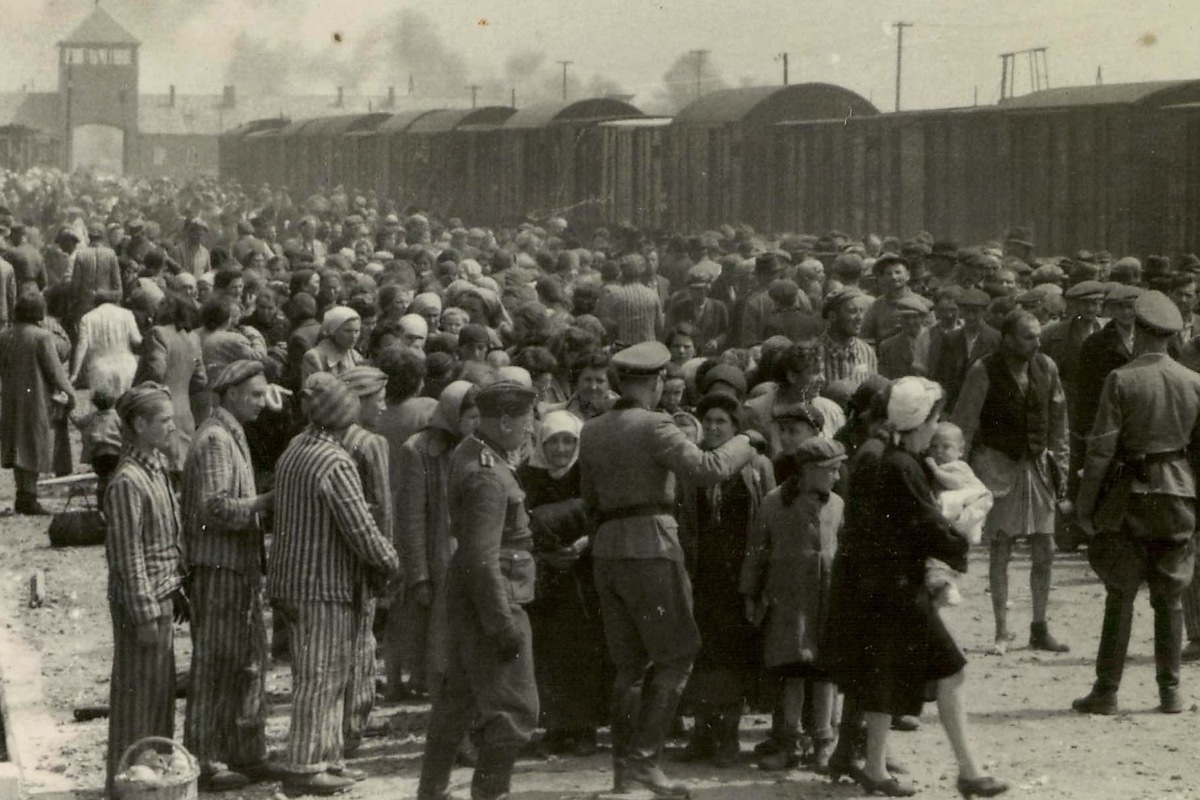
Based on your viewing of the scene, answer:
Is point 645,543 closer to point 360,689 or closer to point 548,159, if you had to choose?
point 360,689

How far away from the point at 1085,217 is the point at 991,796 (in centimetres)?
1874

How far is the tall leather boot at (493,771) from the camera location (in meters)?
6.84

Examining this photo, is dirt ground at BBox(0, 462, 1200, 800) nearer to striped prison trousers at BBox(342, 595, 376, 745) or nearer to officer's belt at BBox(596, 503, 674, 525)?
striped prison trousers at BBox(342, 595, 376, 745)

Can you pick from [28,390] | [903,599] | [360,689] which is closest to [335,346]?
[360,689]

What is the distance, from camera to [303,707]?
735 cm

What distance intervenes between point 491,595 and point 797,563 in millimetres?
1512

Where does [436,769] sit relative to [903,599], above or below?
below

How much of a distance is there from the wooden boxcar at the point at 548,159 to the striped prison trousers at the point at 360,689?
86.3 ft

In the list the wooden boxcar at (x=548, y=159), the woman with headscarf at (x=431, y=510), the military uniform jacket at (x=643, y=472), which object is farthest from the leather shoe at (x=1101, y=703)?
the wooden boxcar at (x=548, y=159)

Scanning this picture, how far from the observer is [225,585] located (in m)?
7.59

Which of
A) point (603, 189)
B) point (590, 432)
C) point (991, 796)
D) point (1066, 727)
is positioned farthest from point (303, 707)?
point (603, 189)

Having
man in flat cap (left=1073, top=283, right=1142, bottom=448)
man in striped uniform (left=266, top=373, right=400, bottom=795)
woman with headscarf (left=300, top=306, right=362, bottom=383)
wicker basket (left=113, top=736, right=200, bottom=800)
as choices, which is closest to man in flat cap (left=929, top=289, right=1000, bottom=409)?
man in flat cap (left=1073, top=283, right=1142, bottom=448)

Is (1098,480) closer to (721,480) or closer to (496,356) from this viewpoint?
(721,480)

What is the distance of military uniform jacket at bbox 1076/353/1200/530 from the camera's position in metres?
8.53
